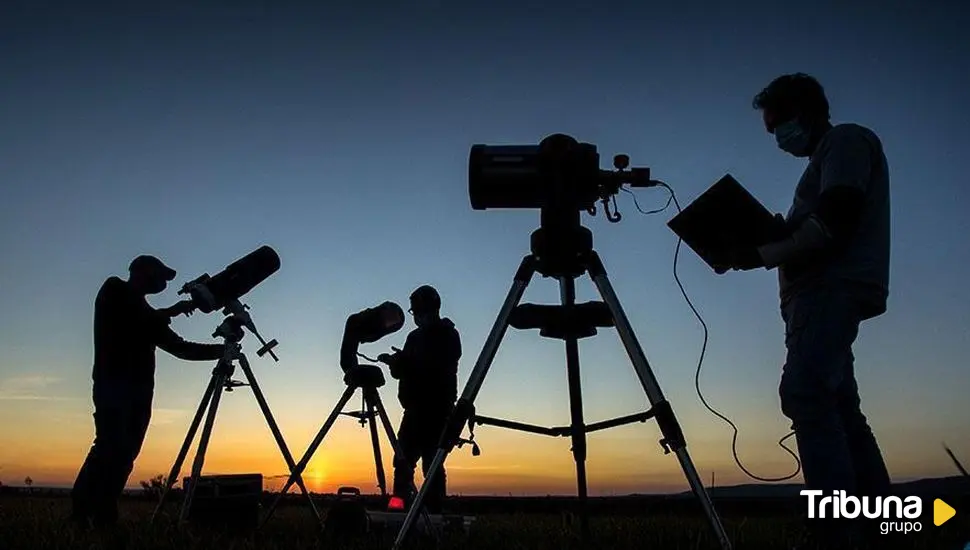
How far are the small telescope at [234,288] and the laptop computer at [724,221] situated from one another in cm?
402

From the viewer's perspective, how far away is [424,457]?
704cm

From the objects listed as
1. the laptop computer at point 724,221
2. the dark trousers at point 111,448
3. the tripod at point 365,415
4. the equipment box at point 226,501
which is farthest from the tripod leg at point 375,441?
the laptop computer at point 724,221

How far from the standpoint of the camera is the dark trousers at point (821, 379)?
338 centimetres

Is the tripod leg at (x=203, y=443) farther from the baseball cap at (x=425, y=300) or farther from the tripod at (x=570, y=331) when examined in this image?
the tripod at (x=570, y=331)

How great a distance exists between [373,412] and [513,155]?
3090 mm

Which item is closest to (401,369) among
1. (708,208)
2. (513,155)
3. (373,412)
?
(373,412)

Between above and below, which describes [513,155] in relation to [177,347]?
above

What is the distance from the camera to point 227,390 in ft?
20.4

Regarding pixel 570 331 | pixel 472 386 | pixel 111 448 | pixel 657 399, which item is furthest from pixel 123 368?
pixel 657 399

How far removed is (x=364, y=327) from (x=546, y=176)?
9.35 ft

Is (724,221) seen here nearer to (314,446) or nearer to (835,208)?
(835,208)

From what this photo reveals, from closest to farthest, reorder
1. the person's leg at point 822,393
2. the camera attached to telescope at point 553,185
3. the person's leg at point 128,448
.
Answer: the person's leg at point 822,393, the camera attached to telescope at point 553,185, the person's leg at point 128,448

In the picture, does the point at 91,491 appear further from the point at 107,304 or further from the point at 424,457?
the point at 424,457

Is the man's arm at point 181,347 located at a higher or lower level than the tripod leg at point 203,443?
higher
